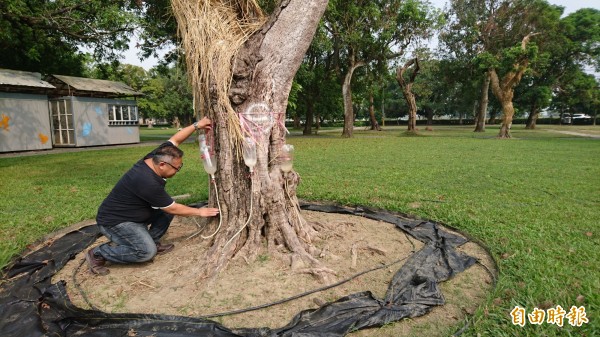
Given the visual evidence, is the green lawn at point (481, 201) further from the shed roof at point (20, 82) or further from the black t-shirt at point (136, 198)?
the shed roof at point (20, 82)

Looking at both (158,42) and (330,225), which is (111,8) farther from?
(330,225)

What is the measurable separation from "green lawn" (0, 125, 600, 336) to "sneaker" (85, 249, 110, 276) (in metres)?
1.11

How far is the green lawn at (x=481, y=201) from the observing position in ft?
8.91

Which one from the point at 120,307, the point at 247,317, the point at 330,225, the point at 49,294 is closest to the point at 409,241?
the point at 330,225

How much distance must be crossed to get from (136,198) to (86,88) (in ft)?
50.7

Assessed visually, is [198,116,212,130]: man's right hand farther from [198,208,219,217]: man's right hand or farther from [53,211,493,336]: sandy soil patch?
[53,211,493,336]: sandy soil patch

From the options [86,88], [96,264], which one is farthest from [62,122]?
[96,264]

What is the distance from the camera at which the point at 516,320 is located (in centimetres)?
234

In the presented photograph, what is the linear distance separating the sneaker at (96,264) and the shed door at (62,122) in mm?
15212

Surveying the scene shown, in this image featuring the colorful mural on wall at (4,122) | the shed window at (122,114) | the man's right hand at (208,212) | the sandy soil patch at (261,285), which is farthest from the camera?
the shed window at (122,114)

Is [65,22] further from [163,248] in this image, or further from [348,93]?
[348,93]

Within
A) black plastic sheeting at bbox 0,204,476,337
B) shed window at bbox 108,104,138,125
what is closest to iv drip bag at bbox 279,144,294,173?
black plastic sheeting at bbox 0,204,476,337

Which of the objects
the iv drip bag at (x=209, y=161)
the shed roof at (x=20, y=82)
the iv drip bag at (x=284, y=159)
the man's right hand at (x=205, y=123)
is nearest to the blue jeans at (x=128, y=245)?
the iv drip bag at (x=209, y=161)

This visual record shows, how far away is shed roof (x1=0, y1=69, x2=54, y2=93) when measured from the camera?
42.1 feet
